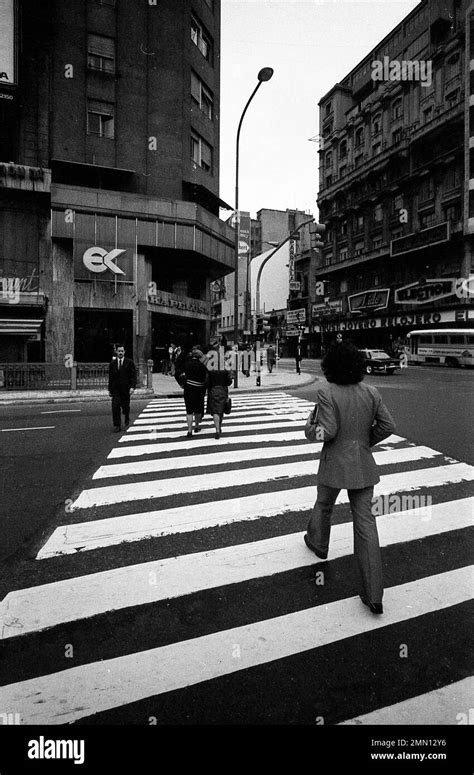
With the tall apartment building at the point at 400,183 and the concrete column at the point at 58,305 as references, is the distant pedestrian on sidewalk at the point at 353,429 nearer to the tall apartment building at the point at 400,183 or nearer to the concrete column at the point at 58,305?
the concrete column at the point at 58,305

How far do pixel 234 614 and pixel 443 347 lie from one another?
3826 centimetres

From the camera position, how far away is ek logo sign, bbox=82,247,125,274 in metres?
25.1

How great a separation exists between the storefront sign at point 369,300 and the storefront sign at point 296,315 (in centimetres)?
→ 1043

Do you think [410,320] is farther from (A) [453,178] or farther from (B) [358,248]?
(B) [358,248]

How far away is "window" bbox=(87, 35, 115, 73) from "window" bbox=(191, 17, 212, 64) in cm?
595

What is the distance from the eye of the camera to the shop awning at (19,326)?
21047 millimetres

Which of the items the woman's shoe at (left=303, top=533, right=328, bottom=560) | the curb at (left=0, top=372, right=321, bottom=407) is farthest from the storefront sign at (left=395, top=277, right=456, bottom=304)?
the woman's shoe at (left=303, top=533, right=328, bottom=560)

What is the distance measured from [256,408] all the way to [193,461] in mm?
6572

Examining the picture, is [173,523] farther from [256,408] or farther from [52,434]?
[256,408]

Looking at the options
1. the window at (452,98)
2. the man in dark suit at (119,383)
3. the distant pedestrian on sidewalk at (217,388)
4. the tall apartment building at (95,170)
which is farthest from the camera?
the window at (452,98)

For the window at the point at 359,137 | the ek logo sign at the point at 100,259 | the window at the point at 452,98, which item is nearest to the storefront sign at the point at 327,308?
the window at the point at 359,137

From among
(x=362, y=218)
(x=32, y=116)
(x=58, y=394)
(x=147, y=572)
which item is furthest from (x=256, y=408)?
(x=362, y=218)

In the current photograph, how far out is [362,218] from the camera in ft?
178

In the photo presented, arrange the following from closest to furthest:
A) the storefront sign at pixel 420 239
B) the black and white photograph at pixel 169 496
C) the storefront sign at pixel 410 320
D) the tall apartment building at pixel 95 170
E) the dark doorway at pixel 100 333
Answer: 1. the black and white photograph at pixel 169 496
2. the tall apartment building at pixel 95 170
3. the dark doorway at pixel 100 333
4. the storefront sign at pixel 410 320
5. the storefront sign at pixel 420 239
